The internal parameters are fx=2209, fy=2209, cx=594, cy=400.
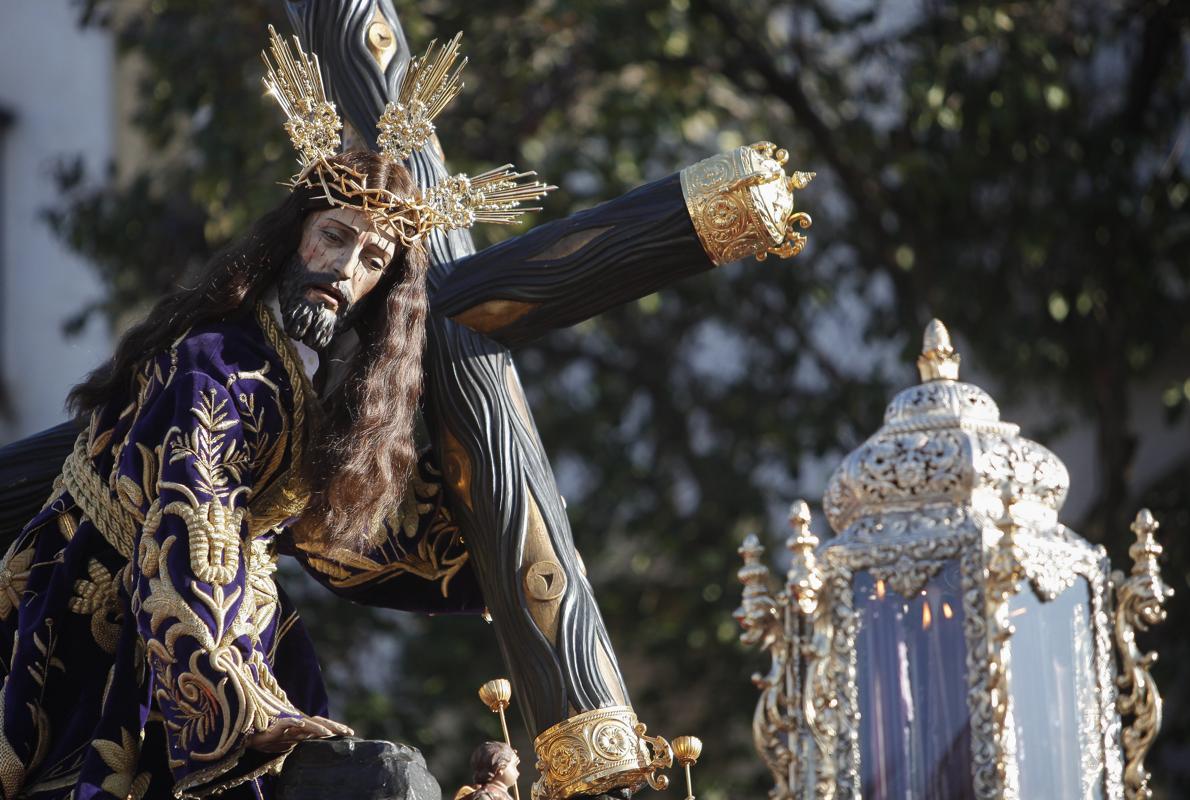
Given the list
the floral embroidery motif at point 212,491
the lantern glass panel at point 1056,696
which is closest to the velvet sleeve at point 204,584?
the floral embroidery motif at point 212,491

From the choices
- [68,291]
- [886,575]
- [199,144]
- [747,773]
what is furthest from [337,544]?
[68,291]

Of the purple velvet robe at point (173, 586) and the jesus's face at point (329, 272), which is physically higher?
the jesus's face at point (329, 272)

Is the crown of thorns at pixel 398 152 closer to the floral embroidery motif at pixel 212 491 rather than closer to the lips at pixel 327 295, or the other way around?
the lips at pixel 327 295

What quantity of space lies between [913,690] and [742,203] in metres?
1.22

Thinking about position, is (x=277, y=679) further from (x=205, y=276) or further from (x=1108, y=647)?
(x=1108, y=647)

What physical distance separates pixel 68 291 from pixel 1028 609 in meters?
10.0

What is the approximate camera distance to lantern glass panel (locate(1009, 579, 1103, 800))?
4570mm

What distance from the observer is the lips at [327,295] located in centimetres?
404

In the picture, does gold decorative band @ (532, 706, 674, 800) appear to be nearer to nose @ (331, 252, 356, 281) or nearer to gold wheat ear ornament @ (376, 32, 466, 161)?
nose @ (331, 252, 356, 281)

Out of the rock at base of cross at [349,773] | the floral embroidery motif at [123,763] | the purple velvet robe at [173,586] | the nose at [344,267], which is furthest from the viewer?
the nose at [344,267]

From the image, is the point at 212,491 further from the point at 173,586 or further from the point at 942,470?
the point at 942,470

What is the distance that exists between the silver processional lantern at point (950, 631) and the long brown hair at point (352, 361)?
105 centimetres

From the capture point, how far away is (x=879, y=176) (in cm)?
977

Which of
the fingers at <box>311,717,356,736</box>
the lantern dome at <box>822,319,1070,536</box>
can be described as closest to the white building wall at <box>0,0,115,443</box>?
the lantern dome at <box>822,319,1070,536</box>
